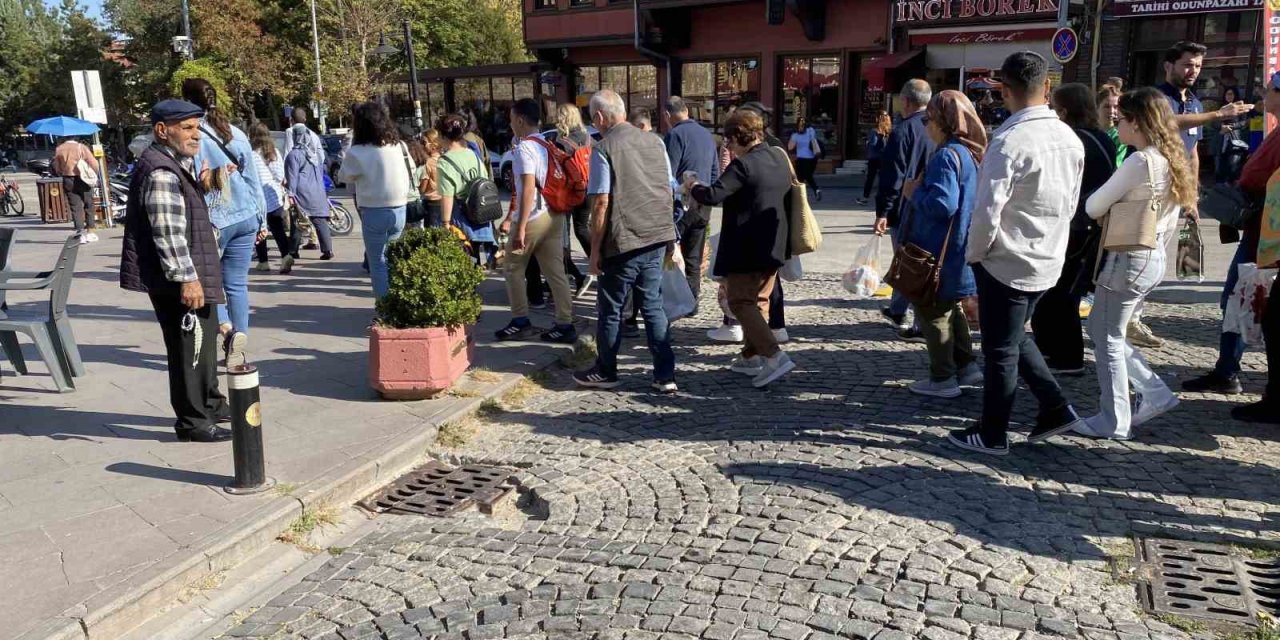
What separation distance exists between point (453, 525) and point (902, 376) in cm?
323

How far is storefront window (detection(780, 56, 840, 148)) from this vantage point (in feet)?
83.0

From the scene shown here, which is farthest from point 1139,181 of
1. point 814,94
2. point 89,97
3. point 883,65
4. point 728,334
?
point 814,94

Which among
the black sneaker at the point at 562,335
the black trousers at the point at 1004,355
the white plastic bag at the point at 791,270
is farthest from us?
the black sneaker at the point at 562,335

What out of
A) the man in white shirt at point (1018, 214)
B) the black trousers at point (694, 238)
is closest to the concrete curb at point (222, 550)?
the black trousers at point (694, 238)

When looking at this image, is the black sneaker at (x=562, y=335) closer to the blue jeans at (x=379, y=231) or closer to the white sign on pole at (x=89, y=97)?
the blue jeans at (x=379, y=231)

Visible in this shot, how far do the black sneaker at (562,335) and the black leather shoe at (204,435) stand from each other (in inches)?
107

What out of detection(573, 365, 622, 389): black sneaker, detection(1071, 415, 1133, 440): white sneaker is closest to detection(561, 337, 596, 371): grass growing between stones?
detection(573, 365, 622, 389): black sneaker

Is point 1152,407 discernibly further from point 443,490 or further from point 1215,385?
point 443,490

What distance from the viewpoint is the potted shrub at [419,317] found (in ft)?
19.5

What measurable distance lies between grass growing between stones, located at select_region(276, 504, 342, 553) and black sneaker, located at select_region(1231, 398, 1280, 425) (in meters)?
4.82

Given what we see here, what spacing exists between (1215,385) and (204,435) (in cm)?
588

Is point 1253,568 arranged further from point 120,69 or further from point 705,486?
point 120,69

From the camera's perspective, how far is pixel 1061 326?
244 inches

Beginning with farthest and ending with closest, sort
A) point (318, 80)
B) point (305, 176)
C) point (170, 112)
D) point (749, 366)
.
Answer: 1. point (318, 80)
2. point (305, 176)
3. point (749, 366)
4. point (170, 112)
